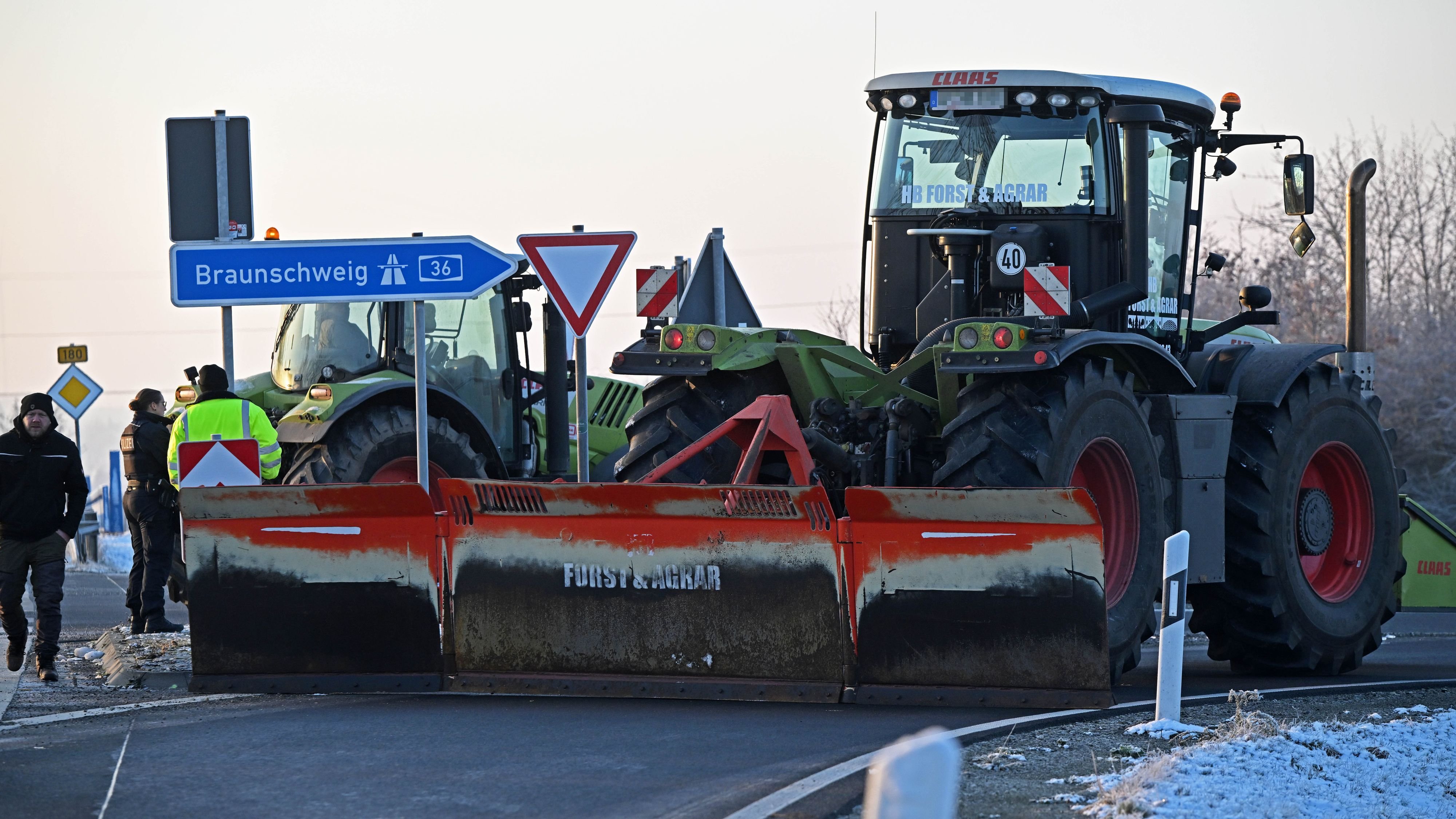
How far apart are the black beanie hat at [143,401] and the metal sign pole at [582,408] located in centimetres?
384

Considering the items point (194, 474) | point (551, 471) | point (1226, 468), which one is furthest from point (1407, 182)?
point (194, 474)

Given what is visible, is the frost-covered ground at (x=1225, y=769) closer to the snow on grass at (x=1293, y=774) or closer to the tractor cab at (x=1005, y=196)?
the snow on grass at (x=1293, y=774)

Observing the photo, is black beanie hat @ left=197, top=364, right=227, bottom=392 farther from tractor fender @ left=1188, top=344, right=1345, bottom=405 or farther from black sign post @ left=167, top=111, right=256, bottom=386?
tractor fender @ left=1188, top=344, right=1345, bottom=405

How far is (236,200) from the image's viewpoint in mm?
10656

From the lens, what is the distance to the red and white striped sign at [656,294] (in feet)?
40.3

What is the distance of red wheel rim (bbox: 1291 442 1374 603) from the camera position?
35.8 ft

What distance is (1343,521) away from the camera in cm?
1105

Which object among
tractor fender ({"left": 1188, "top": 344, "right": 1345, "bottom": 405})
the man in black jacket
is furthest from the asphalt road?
the man in black jacket

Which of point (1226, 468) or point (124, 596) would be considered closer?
point (1226, 468)

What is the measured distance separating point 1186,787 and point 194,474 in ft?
21.3

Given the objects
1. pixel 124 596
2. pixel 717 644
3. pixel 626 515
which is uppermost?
pixel 626 515

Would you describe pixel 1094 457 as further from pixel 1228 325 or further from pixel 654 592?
pixel 1228 325

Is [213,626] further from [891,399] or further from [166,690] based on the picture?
[891,399]

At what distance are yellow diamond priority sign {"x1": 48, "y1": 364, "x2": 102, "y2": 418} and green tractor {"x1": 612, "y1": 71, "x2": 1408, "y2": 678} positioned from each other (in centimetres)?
1800
